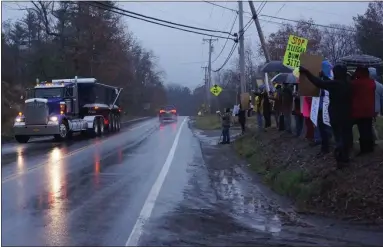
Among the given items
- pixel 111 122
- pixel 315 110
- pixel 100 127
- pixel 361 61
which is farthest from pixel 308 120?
pixel 111 122

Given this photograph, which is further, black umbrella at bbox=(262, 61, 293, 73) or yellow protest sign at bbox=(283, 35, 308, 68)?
black umbrella at bbox=(262, 61, 293, 73)

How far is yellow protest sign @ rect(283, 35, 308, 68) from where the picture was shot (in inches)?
690

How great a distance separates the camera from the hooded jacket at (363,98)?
33.5 feet

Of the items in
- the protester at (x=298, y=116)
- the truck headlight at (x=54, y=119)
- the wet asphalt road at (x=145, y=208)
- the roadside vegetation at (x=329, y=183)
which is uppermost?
the protester at (x=298, y=116)

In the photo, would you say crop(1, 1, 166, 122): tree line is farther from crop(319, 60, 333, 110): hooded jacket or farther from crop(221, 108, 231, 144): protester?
crop(319, 60, 333, 110): hooded jacket

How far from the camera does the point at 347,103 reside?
A: 1011cm

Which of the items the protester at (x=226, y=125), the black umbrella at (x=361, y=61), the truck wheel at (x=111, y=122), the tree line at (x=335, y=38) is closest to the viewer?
the black umbrella at (x=361, y=61)

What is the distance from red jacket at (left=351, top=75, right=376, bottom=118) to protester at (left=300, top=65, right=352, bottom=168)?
0.18 meters

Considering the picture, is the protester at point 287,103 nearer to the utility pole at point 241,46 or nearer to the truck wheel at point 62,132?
the truck wheel at point 62,132

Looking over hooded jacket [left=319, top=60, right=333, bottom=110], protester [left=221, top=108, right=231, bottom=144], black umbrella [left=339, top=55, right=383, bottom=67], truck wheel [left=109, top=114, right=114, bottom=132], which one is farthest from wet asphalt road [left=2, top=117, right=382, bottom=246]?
truck wheel [left=109, top=114, right=114, bottom=132]

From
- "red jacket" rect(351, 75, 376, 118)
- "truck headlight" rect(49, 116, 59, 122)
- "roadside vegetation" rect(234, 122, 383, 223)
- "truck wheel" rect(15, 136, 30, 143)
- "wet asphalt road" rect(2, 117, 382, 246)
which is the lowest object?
"truck wheel" rect(15, 136, 30, 143)

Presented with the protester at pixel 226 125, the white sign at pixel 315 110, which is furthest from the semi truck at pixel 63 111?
the white sign at pixel 315 110

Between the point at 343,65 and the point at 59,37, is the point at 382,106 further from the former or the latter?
the point at 59,37

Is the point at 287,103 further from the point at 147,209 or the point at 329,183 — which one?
the point at 147,209
